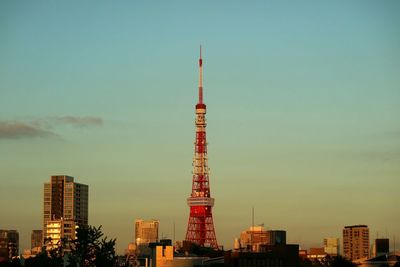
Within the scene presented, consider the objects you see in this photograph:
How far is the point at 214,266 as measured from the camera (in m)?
187

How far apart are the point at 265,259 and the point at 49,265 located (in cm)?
4264

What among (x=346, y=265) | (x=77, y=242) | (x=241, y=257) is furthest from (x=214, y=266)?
(x=77, y=242)

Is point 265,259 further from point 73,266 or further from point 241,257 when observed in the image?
point 73,266

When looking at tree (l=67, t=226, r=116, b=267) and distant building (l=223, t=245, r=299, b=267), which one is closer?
tree (l=67, t=226, r=116, b=267)

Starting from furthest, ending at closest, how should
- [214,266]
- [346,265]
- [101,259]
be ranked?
[214,266]
[346,265]
[101,259]

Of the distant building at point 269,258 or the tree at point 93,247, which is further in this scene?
the distant building at point 269,258

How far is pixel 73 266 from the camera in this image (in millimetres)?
124875

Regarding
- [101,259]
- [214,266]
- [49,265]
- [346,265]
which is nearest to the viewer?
[101,259]

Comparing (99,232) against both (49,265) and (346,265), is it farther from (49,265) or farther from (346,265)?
(346,265)

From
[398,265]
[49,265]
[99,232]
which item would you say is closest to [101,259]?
[99,232]

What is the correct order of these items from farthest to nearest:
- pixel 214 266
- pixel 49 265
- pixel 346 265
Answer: pixel 214 266
pixel 346 265
pixel 49 265

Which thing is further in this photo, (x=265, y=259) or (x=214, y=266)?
(x=214, y=266)

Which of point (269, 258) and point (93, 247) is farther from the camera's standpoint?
point (269, 258)

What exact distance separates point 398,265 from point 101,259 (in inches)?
2598
